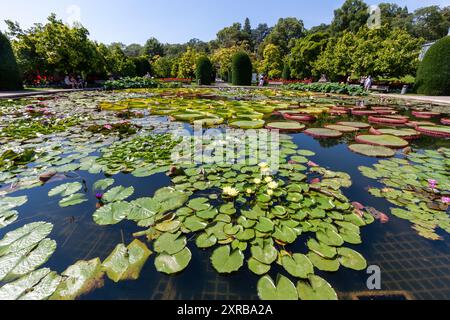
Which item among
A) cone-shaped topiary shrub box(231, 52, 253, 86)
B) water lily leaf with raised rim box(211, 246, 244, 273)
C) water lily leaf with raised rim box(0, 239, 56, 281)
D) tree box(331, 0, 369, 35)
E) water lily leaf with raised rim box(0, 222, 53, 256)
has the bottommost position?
water lily leaf with raised rim box(211, 246, 244, 273)

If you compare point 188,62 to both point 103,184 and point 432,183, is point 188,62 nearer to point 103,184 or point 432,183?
point 103,184

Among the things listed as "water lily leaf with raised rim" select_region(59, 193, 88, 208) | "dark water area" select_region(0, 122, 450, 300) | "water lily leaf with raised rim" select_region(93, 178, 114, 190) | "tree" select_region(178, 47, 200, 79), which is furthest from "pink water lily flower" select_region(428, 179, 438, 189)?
"tree" select_region(178, 47, 200, 79)

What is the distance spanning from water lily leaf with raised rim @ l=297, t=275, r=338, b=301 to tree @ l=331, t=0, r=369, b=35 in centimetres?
5409

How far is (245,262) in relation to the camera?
1631 mm

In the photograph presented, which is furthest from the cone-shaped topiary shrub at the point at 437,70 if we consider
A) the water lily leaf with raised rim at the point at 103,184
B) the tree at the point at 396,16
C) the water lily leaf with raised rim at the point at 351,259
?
the tree at the point at 396,16

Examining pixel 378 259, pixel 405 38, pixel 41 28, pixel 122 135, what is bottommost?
pixel 378 259

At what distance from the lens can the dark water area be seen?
1416 mm

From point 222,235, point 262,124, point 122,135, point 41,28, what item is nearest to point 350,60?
point 262,124

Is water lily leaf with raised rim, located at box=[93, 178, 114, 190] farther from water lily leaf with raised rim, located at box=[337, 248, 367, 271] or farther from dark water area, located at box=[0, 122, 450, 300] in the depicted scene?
water lily leaf with raised rim, located at box=[337, 248, 367, 271]

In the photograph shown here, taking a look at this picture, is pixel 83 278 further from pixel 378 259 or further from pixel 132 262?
pixel 378 259

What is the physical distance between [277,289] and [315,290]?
0.77ft

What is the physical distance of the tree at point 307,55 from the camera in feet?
82.0

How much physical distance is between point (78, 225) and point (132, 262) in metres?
0.83

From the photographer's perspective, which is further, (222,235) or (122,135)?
(122,135)
